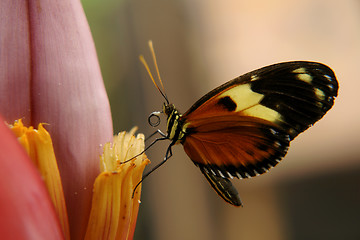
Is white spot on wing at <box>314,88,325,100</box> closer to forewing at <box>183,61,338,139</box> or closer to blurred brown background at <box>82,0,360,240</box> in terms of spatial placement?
forewing at <box>183,61,338,139</box>

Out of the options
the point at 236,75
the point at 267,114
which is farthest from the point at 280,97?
the point at 236,75

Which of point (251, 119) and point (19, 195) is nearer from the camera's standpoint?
point (19, 195)

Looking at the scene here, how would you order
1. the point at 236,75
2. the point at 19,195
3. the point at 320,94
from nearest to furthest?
the point at 19,195 < the point at 320,94 < the point at 236,75

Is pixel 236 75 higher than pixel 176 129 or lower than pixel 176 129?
lower

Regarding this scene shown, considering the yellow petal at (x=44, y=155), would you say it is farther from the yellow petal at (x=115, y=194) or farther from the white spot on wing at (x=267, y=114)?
the white spot on wing at (x=267, y=114)

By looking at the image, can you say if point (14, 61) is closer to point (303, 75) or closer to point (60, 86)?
point (60, 86)

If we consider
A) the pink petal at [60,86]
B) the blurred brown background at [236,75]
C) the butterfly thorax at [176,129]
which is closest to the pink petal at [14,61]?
the pink petal at [60,86]
